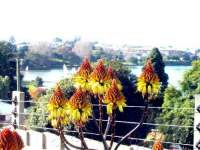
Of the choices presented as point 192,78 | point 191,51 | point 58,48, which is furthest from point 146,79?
point 58,48

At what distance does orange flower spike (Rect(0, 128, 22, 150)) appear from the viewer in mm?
1651

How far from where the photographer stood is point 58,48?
55938mm

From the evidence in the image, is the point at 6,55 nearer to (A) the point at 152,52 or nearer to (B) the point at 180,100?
(A) the point at 152,52

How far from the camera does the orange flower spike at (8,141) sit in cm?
165

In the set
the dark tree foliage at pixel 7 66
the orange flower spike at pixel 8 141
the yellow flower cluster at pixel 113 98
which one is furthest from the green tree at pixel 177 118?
the orange flower spike at pixel 8 141

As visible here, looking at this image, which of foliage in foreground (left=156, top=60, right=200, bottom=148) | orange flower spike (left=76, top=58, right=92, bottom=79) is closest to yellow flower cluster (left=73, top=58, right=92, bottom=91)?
orange flower spike (left=76, top=58, right=92, bottom=79)

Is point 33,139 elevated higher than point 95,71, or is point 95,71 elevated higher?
point 95,71

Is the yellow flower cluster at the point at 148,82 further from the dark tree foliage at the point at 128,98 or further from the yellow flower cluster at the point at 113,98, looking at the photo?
the dark tree foliage at the point at 128,98

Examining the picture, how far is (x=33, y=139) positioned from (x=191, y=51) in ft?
130

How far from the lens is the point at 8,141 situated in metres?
1.67

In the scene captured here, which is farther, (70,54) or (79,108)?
(70,54)

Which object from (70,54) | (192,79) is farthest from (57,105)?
(70,54)

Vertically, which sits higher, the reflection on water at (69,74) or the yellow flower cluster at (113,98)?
the yellow flower cluster at (113,98)

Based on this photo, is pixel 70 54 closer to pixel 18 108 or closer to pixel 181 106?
pixel 181 106
